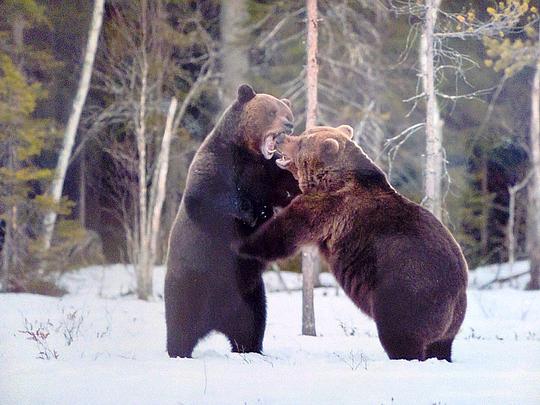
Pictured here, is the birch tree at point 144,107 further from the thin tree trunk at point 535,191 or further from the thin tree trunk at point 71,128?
the thin tree trunk at point 535,191

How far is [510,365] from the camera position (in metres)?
4.63

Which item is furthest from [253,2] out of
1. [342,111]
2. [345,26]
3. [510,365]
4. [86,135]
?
[510,365]

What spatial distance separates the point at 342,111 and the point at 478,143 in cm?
141

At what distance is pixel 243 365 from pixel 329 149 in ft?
4.40

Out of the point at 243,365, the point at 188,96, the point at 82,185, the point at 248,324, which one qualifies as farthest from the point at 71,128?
the point at 243,365

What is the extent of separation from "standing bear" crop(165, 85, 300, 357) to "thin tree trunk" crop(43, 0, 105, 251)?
7.60 ft

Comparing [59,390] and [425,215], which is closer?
[59,390]

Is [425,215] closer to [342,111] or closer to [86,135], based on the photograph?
[342,111]

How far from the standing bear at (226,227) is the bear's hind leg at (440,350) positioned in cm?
114

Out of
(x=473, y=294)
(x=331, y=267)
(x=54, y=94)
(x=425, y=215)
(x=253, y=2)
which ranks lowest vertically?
(x=473, y=294)

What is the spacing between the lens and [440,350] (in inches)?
187

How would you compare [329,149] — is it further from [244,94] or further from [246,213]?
[244,94]

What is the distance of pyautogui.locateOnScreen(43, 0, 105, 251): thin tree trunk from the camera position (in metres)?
7.30

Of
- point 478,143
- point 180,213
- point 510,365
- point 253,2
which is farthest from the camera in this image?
point 478,143
